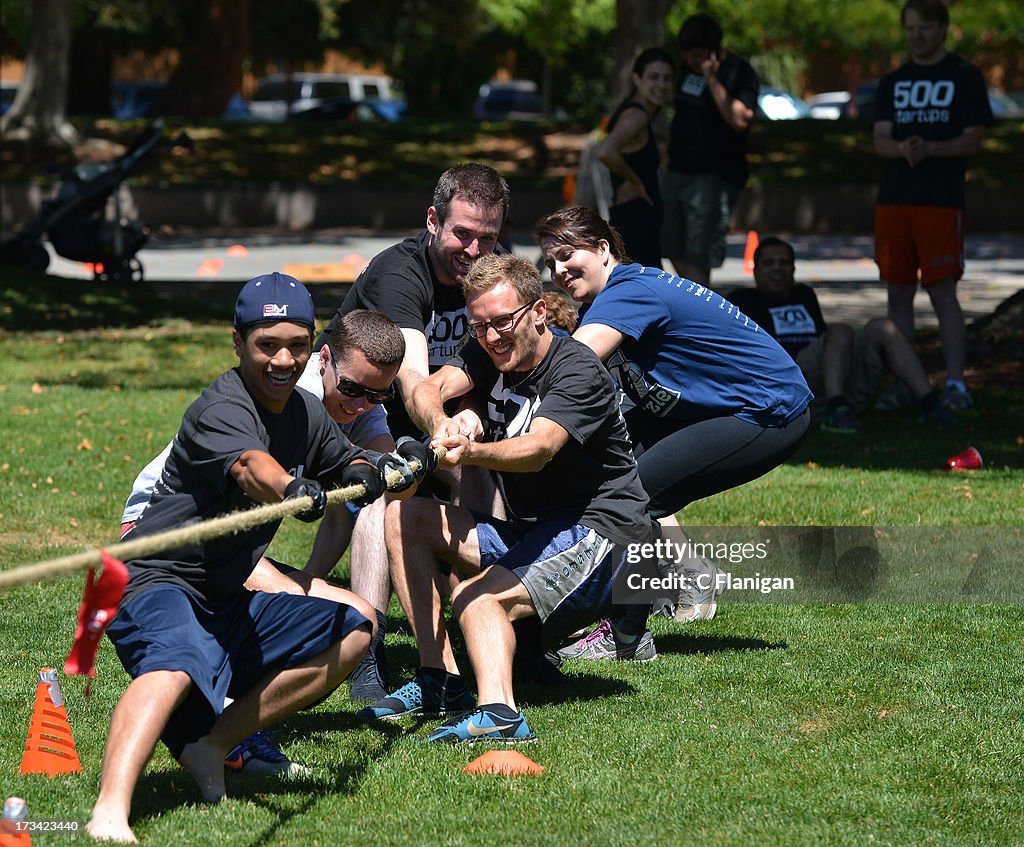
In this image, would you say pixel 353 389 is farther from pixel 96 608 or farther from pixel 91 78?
pixel 91 78

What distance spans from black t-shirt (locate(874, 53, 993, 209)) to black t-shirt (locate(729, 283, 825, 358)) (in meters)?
1.04

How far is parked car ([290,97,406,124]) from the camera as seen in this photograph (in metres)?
37.9

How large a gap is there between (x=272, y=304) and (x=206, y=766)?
51.9 inches

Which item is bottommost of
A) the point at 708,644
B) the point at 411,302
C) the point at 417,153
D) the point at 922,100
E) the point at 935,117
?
the point at 708,644

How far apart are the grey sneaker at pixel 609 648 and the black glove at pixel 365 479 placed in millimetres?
1725

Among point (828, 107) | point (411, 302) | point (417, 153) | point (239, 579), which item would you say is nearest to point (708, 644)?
point (411, 302)

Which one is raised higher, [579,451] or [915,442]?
[579,451]

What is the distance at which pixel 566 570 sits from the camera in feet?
16.3

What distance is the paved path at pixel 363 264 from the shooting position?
15625 mm

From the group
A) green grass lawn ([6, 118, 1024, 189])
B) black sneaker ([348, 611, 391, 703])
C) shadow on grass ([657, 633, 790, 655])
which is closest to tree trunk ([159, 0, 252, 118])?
green grass lawn ([6, 118, 1024, 189])

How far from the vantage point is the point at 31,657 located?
224 inches

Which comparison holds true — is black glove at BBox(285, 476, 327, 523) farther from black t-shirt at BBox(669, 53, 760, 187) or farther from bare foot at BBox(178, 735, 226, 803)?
black t-shirt at BBox(669, 53, 760, 187)

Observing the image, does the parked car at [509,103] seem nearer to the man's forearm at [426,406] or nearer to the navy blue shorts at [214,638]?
the man's forearm at [426,406]

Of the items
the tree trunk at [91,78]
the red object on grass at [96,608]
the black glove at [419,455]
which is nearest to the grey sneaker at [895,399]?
the black glove at [419,455]
